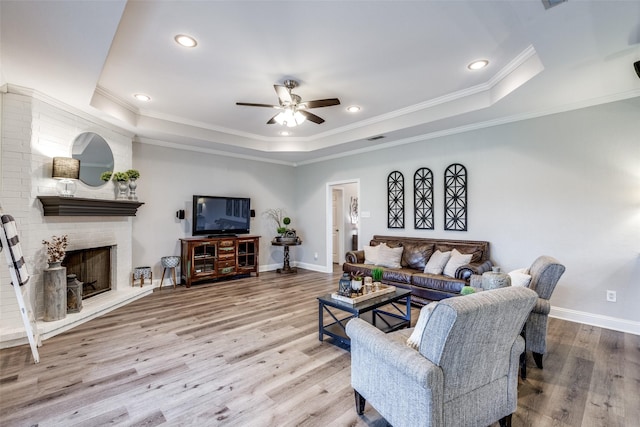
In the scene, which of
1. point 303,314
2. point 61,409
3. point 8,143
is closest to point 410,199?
point 303,314

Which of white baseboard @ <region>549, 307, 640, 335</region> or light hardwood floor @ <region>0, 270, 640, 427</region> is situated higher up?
white baseboard @ <region>549, 307, 640, 335</region>

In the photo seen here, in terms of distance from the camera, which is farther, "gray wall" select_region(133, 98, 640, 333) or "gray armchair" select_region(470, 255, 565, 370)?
"gray wall" select_region(133, 98, 640, 333)

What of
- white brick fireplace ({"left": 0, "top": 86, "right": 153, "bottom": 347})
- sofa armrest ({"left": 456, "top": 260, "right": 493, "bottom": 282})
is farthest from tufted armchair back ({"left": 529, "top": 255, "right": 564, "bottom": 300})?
white brick fireplace ({"left": 0, "top": 86, "right": 153, "bottom": 347})

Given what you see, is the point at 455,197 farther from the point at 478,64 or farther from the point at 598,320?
the point at 598,320

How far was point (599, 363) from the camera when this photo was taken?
259 centimetres

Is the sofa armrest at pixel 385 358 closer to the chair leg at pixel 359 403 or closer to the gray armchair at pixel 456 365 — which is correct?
the gray armchair at pixel 456 365

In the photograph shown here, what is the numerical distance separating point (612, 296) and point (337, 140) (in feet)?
14.6

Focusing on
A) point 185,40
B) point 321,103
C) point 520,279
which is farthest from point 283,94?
point 520,279

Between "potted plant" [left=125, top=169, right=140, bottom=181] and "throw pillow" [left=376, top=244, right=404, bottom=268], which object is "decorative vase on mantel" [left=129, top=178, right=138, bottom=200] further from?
"throw pillow" [left=376, top=244, right=404, bottom=268]

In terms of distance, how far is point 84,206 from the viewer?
3693 mm

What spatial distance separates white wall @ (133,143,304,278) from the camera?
5176 mm

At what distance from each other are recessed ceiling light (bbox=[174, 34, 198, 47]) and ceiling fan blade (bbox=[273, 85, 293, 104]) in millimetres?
871

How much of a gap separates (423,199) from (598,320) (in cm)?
267

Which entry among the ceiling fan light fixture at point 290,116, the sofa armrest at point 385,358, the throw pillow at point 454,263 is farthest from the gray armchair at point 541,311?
the ceiling fan light fixture at point 290,116
